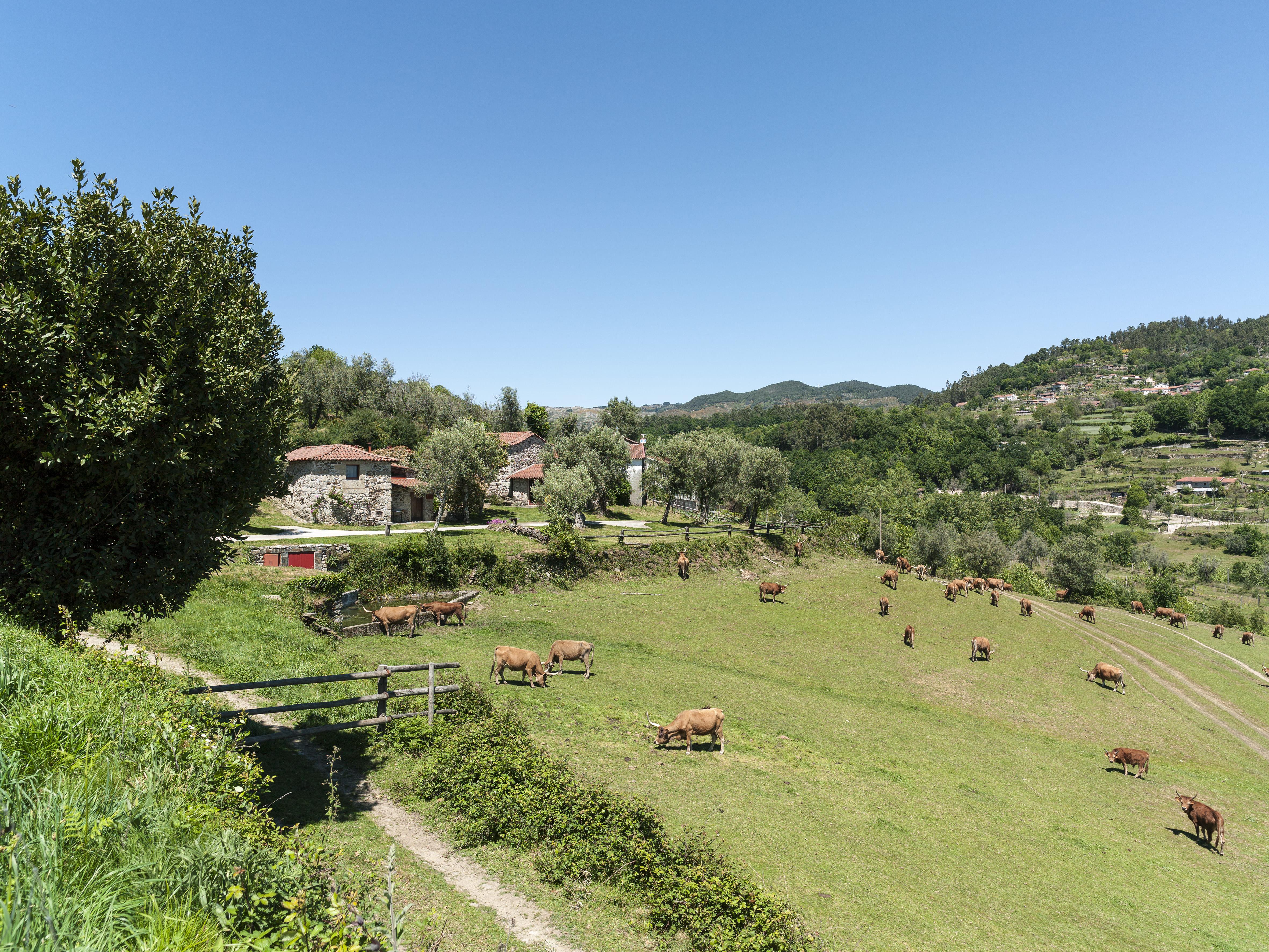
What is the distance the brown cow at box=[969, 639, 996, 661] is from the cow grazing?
391 centimetres

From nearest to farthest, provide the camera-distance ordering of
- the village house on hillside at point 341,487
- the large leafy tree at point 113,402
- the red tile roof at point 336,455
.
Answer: the large leafy tree at point 113,402
the red tile roof at point 336,455
the village house on hillside at point 341,487

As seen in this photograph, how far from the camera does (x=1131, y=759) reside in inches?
689

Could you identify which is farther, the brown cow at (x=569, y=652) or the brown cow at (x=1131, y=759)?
the brown cow at (x=569, y=652)

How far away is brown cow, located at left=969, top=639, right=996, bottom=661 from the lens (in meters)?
27.5

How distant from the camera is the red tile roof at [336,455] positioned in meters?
46.2

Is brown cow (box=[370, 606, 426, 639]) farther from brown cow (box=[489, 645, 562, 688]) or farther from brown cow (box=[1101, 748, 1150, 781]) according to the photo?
brown cow (box=[1101, 748, 1150, 781])

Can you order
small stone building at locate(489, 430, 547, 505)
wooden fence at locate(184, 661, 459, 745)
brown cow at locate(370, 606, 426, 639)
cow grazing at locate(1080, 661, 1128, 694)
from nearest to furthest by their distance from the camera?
1. wooden fence at locate(184, 661, 459, 745)
2. brown cow at locate(370, 606, 426, 639)
3. cow grazing at locate(1080, 661, 1128, 694)
4. small stone building at locate(489, 430, 547, 505)

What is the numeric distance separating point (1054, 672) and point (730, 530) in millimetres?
26278

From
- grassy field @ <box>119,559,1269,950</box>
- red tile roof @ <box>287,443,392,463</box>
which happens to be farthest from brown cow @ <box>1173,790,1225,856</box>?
red tile roof @ <box>287,443,392,463</box>

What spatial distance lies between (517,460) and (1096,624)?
170 feet

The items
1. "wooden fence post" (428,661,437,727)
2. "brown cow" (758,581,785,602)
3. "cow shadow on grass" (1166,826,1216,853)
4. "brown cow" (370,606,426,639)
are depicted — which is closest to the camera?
"wooden fence post" (428,661,437,727)

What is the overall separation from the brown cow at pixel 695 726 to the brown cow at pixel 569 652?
568 cm

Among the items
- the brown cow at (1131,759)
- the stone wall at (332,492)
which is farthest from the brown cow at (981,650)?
the stone wall at (332,492)

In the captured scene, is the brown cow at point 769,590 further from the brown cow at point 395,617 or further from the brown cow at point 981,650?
the brown cow at point 395,617
